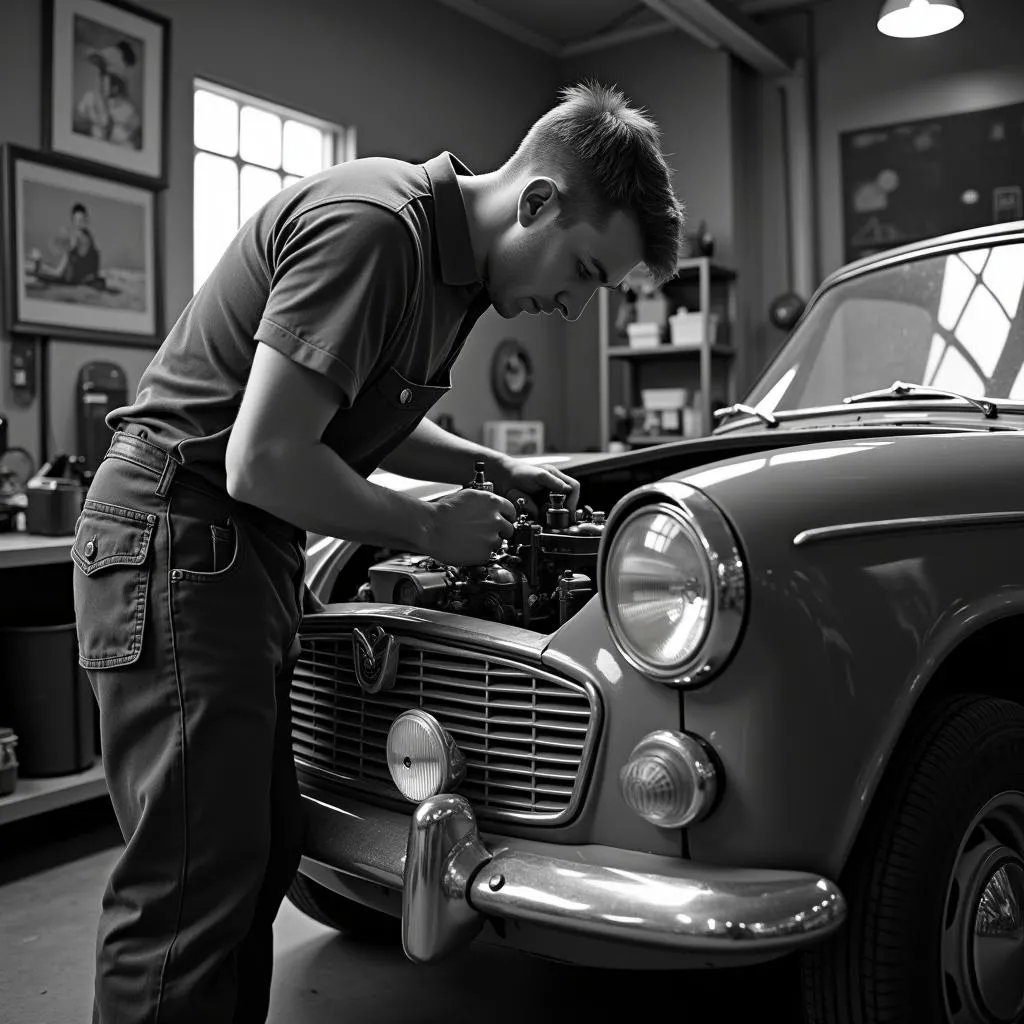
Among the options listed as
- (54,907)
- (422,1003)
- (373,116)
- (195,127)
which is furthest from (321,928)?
(373,116)

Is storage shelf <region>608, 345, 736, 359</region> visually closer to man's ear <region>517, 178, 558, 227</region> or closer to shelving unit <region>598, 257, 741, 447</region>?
shelving unit <region>598, 257, 741, 447</region>

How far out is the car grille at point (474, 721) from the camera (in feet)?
4.71

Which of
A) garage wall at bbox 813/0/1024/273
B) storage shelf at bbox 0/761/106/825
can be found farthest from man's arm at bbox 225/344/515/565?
garage wall at bbox 813/0/1024/273

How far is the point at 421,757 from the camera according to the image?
1526mm

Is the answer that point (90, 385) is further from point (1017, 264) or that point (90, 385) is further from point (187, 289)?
point (1017, 264)

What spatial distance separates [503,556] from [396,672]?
30 cm

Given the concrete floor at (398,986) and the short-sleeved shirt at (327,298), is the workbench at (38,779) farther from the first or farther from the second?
the short-sleeved shirt at (327,298)

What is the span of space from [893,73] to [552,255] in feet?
19.5

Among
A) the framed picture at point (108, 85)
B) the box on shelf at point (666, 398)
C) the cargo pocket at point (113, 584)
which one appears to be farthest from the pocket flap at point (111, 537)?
the box on shelf at point (666, 398)

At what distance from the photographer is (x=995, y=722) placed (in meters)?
1.43

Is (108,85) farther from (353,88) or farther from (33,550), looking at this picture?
(33,550)

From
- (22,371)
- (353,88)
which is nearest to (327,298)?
(22,371)

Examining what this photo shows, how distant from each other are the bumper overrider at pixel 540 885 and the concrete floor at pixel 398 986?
0.48m

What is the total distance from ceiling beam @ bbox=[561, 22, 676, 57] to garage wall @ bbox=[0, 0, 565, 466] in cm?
21
